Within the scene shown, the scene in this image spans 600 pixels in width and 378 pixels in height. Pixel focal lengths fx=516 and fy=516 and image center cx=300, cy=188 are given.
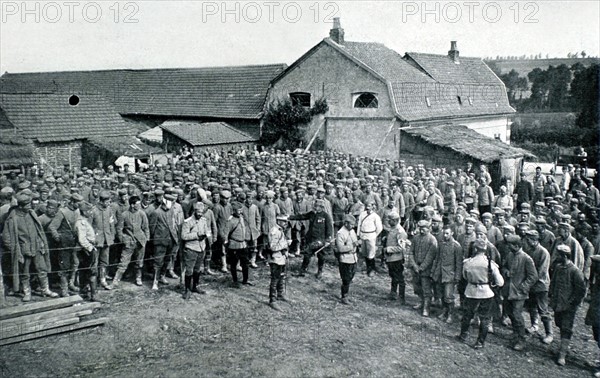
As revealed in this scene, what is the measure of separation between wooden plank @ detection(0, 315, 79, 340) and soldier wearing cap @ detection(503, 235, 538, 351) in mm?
7424

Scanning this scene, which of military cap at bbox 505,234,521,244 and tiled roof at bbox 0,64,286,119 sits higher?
tiled roof at bbox 0,64,286,119

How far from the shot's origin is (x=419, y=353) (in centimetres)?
837

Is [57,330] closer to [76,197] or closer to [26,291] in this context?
[26,291]

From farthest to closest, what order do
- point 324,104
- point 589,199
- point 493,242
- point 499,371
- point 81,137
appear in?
point 324,104 → point 81,137 → point 589,199 → point 493,242 → point 499,371

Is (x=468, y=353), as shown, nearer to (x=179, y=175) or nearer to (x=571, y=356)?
(x=571, y=356)

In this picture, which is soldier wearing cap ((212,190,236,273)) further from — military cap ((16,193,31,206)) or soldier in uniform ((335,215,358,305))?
military cap ((16,193,31,206))

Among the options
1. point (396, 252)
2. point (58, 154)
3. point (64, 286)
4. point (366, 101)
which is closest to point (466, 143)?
point (366, 101)

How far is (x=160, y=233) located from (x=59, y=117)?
1430 centimetres

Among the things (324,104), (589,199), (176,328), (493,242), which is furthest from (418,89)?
(176,328)

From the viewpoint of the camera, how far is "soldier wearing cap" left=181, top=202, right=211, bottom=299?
400 inches

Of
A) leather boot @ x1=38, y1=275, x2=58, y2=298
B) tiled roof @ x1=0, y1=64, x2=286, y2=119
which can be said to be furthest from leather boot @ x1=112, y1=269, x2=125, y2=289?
tiled roof @ x1=0, y1=64, x2=286, y2=119

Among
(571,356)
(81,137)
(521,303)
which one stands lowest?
(571,356)

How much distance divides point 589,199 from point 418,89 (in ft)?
41.2

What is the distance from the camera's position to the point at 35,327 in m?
8.20
